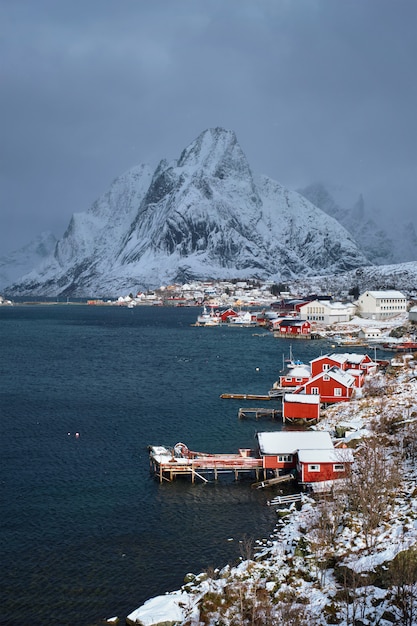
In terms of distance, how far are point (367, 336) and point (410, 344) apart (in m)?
12.9

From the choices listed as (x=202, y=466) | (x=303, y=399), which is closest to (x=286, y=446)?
(x=202, y=466)

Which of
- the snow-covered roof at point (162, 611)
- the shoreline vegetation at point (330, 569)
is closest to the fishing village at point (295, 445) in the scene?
the shoreline vegetation at point (330, 569)

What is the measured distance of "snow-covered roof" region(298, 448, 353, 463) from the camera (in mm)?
28703

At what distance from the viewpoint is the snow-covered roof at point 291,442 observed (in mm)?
31109

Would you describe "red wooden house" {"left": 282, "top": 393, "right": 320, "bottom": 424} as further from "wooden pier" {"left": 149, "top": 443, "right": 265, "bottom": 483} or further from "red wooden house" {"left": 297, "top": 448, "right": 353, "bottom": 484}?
"red wooden house" {"left": 297, "top": 448, "right": 353, "bottom": 484}

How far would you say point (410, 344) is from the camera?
254 ft

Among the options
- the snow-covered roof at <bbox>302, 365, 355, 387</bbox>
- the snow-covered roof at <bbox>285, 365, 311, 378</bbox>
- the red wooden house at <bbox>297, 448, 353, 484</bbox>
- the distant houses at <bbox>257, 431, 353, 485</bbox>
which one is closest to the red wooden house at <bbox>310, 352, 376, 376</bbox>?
the snow-covered roof at <bbox>285, 365, 311, 378</bbox>

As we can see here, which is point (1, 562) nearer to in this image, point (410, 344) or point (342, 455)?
point (342, 455)

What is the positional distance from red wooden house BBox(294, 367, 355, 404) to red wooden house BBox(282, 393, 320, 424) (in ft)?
14.6

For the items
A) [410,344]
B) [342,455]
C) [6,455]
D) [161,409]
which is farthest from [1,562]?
[410,344]

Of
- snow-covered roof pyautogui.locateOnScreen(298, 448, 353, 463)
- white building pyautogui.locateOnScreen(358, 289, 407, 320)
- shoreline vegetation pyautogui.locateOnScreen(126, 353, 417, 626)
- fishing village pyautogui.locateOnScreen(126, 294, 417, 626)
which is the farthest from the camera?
white building pyautogui.locateOnScreen(358, 289, 407, 320)

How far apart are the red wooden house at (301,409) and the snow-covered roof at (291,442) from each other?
817 cm

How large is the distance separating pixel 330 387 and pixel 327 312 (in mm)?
70602

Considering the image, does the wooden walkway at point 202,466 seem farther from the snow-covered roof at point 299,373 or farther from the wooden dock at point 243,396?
the snow-covered roof at point 299,373
